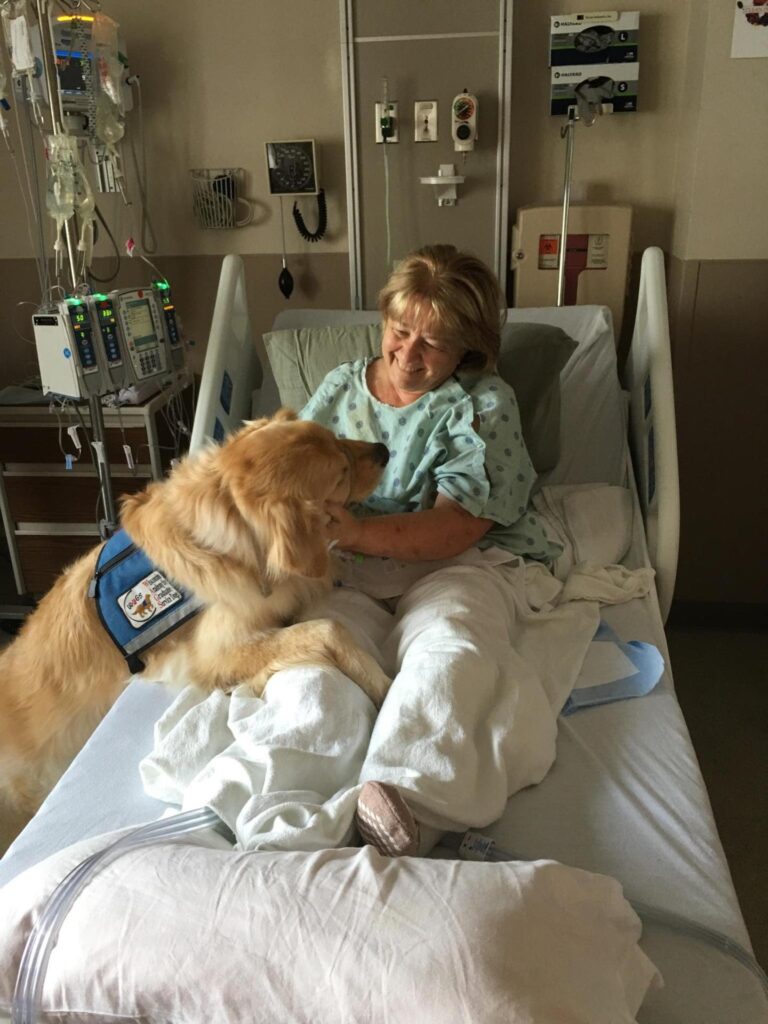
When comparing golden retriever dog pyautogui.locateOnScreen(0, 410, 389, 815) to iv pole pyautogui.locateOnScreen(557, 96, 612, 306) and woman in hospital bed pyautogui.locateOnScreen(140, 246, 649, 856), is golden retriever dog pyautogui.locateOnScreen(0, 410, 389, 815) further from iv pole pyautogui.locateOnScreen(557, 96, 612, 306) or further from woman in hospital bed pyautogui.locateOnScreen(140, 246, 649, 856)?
iv pole pyautogui.locateOnScreen(557, 96, 612, 306)

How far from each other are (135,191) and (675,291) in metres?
1.94

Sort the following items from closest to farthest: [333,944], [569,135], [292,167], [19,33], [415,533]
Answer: [333,944] < [415,533] < [19,33] < [569,135] < [292,167]

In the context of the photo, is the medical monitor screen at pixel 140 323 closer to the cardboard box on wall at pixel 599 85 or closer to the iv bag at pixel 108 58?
the iv bag at pixel 108 58

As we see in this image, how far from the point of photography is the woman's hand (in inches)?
59.3

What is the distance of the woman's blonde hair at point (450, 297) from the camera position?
5.54 ft

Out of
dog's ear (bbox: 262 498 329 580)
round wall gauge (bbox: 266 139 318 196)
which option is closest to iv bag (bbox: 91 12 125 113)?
round wall gauge (bbox: 266 139 318 196)

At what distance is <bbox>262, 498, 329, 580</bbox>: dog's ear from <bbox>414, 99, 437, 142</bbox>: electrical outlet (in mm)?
1708

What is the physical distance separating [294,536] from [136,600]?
39 centimetres

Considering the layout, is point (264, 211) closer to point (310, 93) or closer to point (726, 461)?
point (310, 93)

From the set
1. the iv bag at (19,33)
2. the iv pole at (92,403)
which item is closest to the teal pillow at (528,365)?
the iv pole at (92,403)

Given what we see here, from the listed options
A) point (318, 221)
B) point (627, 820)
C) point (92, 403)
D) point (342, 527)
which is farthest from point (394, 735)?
point (318, 221)

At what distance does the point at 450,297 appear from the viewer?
1.68 m

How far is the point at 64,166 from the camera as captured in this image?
7.72 feet

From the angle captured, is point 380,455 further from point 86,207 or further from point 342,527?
point 86,207
